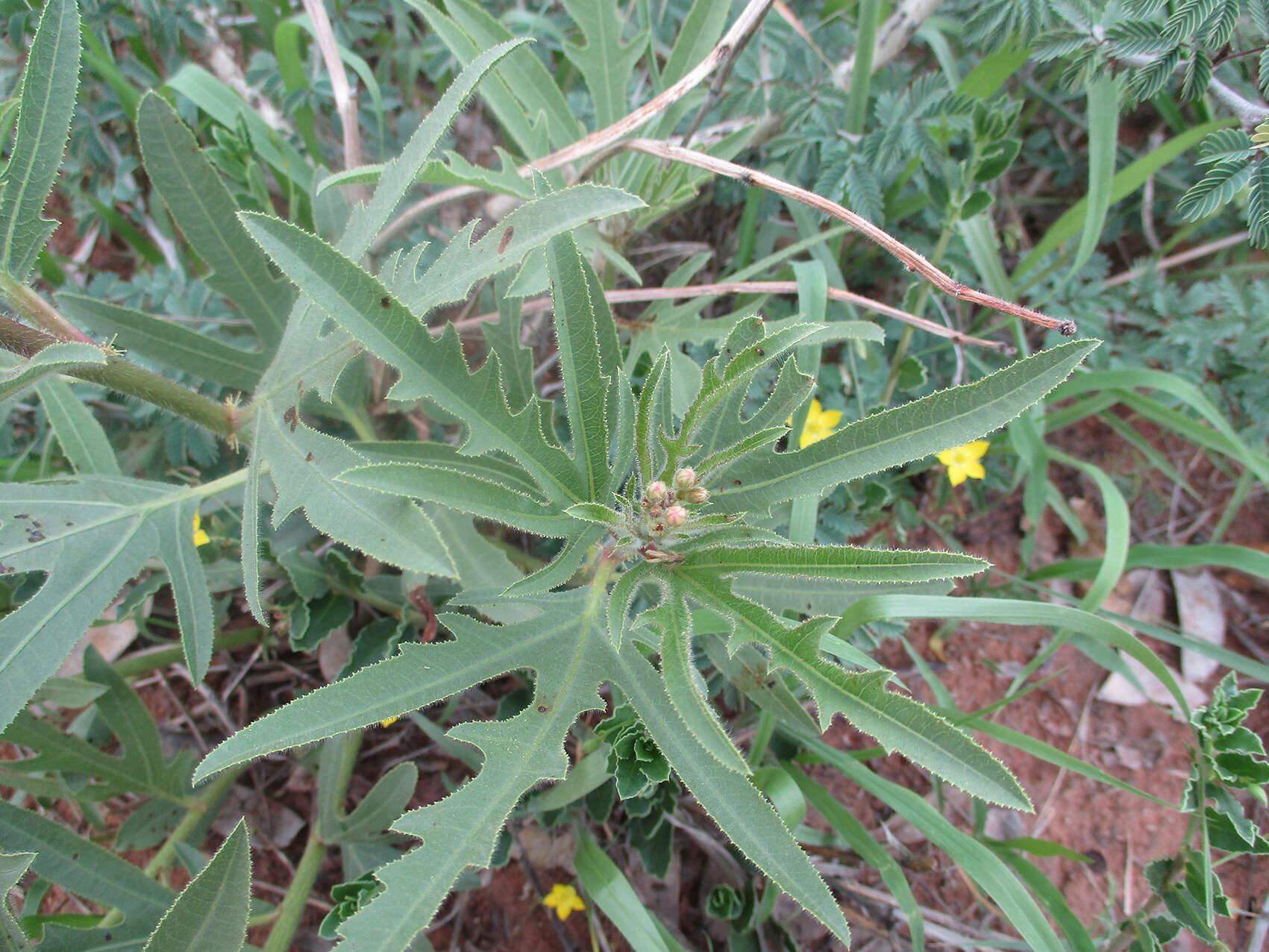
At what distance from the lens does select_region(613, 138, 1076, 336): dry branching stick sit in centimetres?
157

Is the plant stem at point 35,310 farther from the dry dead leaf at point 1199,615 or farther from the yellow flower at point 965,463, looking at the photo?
the dry dead leaf at point 1199,615

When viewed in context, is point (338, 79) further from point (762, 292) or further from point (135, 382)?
point (762, 292)

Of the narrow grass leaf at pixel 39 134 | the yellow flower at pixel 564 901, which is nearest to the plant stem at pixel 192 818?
the yellow flower at pixel 564 901

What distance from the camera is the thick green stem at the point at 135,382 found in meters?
1.39

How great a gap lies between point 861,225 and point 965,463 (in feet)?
2.70

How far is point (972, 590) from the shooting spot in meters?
2.29

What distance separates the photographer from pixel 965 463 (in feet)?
7.11

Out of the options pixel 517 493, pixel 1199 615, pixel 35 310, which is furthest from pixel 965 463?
pixel 35 310

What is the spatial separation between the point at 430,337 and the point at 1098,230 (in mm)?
1773

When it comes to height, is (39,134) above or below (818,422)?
above

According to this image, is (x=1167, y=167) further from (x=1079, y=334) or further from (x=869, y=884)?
(x=869, y=884)

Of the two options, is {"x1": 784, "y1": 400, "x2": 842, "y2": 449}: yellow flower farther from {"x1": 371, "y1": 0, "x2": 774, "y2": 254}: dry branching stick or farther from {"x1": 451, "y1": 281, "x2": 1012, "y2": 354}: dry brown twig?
{"x1": 371, "y1": 0, "x2": 774, "y2": 254}: dry branching stick

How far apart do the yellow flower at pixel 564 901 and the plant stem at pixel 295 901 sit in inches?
22.5

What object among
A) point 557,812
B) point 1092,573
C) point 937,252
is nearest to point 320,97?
point 937,252
